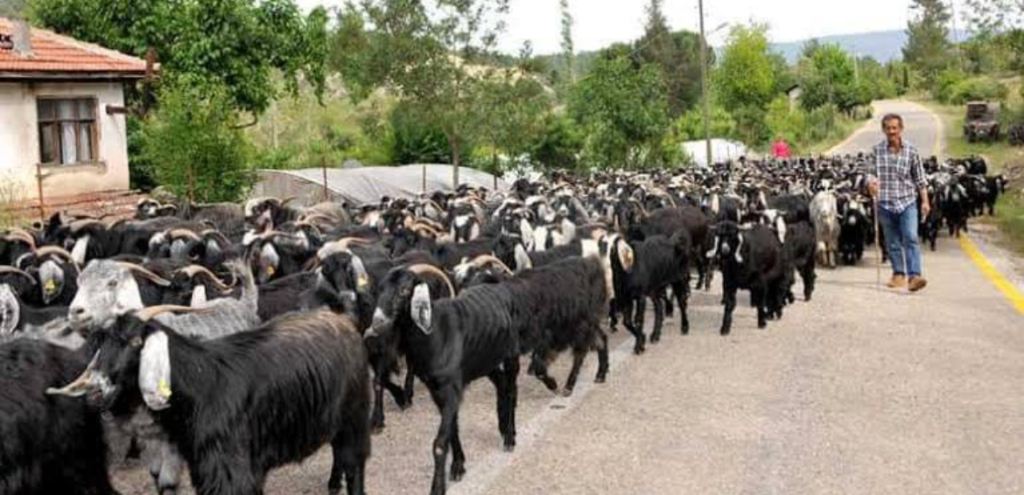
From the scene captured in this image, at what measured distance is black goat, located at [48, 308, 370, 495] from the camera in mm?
4727

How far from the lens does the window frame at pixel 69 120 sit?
68.5 ft

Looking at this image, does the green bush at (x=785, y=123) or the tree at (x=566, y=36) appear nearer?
the green bush at (x=785, y=123)

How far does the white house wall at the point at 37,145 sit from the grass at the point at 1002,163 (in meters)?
16.8

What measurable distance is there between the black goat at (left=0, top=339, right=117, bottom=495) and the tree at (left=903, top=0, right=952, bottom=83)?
110 metres

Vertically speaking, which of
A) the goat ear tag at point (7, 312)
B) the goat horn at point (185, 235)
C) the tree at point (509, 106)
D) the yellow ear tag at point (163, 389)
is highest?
the tree at point (509, 106)

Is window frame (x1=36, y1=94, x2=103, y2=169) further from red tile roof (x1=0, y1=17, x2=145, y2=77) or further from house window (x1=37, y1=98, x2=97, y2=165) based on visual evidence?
red tile roof (x1=0, y1=17, x2=145, y2=77)

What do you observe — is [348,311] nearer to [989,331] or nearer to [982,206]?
[989,331]

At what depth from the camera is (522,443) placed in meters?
7.38

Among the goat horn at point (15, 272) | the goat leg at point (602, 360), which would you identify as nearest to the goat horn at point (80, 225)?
the goat horn at point (15, 272)

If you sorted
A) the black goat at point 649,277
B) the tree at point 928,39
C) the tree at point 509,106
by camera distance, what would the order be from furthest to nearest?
1. the tree at point 928,39
2. the tree at point 509,106
3. the black goat at point 649,277

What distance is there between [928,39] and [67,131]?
349 feet

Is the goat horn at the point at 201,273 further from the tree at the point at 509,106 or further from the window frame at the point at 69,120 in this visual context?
the tree at the point at 509,106

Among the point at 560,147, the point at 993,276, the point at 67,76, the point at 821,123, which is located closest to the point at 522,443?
the point at 993,276

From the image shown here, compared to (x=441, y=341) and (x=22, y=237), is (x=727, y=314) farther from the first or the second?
(x=22, y=237)
